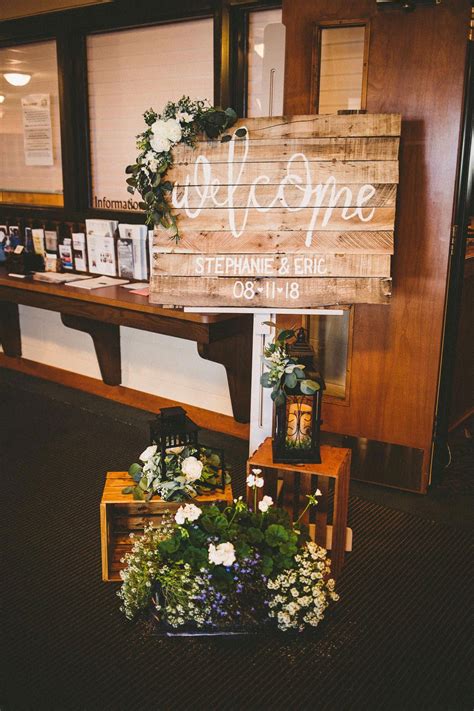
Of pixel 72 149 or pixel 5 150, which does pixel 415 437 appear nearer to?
pixel 72 149

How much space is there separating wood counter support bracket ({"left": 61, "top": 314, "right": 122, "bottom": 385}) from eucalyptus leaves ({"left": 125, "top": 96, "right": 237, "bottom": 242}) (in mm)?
1899

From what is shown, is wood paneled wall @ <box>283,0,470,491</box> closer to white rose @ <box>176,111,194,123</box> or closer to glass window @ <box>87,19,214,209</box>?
glass window @ <box>87,19,214,209</box>

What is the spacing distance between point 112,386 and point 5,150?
5.99 feet

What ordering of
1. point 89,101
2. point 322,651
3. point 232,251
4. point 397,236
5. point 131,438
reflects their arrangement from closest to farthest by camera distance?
point 322,651 < point 232,251 < point 397,236 < point 131,438 < point 89,101

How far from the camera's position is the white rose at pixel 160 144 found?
2.28 m

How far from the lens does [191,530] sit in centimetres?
224

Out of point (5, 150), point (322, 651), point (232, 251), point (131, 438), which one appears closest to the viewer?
point (322, 651)

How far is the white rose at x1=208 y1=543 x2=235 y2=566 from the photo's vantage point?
2061mm

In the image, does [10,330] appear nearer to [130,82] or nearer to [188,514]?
[130,82]

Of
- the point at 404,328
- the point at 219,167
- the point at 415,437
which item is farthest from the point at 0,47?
the point at 415,437

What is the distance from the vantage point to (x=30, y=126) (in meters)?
4.56

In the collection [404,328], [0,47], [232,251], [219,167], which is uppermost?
[0,47]

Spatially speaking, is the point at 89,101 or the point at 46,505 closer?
the point at 46,505

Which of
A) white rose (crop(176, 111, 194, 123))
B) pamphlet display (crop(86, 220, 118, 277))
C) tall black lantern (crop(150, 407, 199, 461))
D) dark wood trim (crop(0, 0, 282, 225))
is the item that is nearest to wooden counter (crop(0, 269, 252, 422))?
pamphlet display (crop(86, 220, 118, 277))
